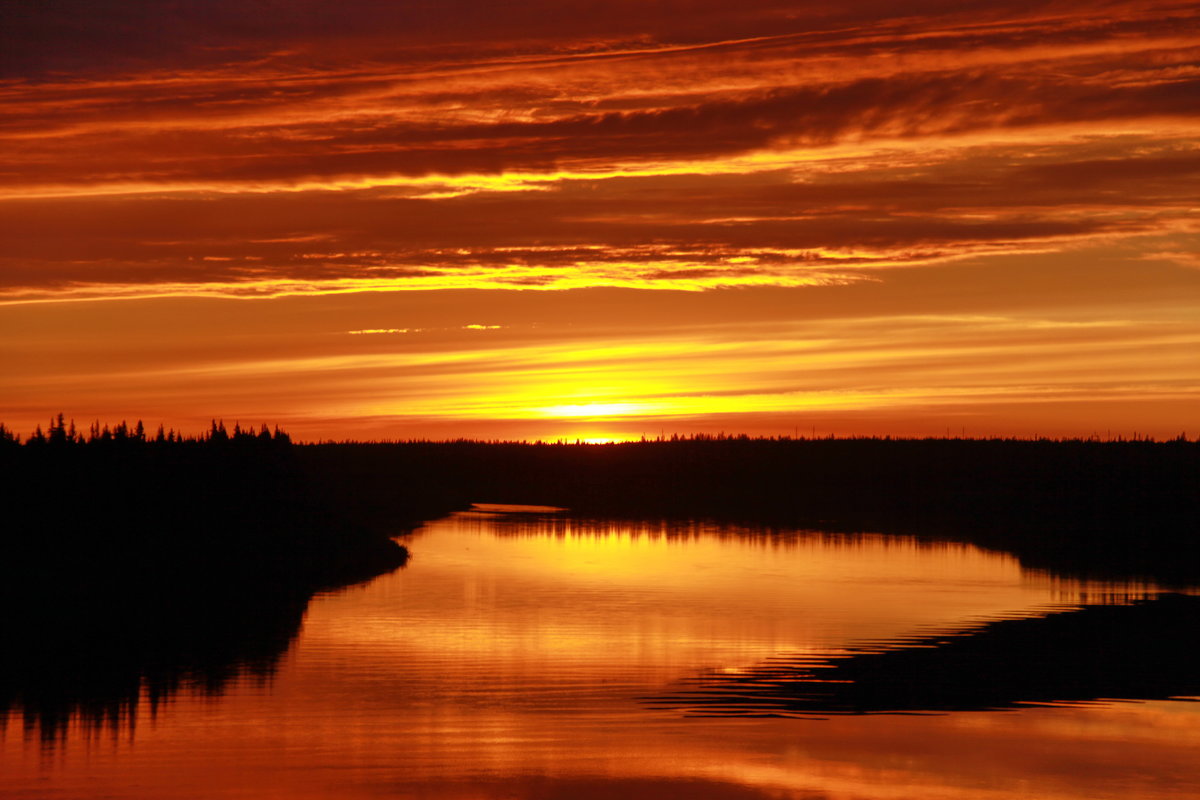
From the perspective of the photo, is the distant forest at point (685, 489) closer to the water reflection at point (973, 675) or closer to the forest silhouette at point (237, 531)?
the forest silhouette at point (237, 531)

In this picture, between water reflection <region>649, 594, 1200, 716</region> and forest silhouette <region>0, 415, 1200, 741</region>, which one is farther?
forest silhouette <region>0, 415, 1200, 741</region>

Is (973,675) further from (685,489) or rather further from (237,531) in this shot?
(685,489)

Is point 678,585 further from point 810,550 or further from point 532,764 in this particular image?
point 532,764

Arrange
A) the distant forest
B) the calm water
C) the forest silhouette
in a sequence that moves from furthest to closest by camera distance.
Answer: the distant forest < the forest silhouette < the calm water

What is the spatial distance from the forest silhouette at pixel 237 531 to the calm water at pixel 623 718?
2.70 meters

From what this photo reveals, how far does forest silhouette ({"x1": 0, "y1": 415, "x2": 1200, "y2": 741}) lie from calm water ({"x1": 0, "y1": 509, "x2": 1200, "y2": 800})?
106 inches

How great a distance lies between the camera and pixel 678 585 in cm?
5897

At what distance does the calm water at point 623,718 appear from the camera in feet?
85.0

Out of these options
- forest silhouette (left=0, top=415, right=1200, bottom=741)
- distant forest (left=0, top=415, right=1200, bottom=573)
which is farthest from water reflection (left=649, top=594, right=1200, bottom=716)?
distant forest (left=0, top=415, right=1200, bottom=573)

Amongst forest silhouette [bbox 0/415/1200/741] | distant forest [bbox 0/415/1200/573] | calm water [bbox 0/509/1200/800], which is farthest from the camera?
distant forest [bbox 0/415/1200/573]

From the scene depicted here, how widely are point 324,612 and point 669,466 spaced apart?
134527mm

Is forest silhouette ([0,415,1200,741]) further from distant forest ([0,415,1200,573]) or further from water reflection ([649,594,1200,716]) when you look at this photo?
water reflection ([649,594,1200,716])

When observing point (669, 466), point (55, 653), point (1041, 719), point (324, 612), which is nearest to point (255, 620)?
point (324, 612)

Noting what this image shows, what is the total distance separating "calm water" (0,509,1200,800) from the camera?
2591 centimetres
